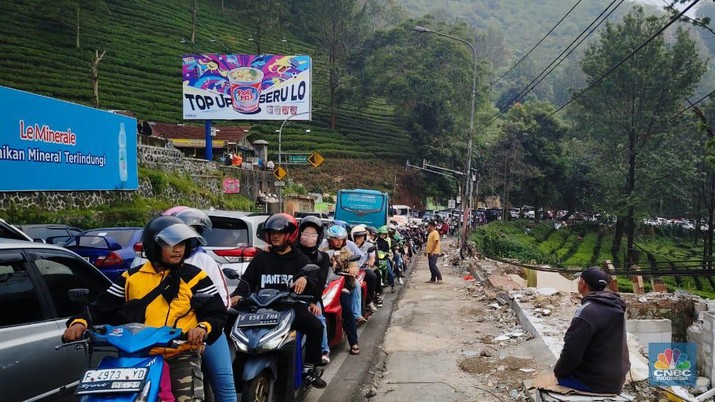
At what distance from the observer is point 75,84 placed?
41.8 metres

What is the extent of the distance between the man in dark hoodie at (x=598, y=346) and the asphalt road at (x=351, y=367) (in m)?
2.53

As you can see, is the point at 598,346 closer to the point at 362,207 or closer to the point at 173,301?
the point at 173,301

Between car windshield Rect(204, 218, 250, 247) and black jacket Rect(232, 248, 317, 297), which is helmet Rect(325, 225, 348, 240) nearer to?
car windshield Rect(204, 218, 250, 247)

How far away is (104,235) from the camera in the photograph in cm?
1028

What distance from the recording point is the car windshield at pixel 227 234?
311 inches

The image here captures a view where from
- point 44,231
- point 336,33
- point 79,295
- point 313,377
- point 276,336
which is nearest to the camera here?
point 79,295

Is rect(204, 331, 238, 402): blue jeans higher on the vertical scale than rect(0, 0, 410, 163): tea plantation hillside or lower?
lower

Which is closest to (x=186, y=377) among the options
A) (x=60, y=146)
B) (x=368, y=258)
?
(x=368, y=258)

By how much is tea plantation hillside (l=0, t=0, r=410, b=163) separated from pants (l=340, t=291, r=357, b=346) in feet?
120

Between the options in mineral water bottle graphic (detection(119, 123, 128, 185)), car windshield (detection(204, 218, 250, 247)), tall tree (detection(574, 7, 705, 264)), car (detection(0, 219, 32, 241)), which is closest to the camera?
car (detection(0, 219, 32, 241))

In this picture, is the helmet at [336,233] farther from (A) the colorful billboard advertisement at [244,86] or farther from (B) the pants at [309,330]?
(A) the colorful billboard advertisement at [244,86]

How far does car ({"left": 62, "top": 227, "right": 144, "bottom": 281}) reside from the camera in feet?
30.5

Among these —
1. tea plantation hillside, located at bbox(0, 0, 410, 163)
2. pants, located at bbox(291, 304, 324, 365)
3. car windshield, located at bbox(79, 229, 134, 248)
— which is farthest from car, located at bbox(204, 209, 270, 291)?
tea plantation hillside, located at bbox(0, 0, 410, 163)

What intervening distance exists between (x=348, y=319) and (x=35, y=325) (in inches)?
160
